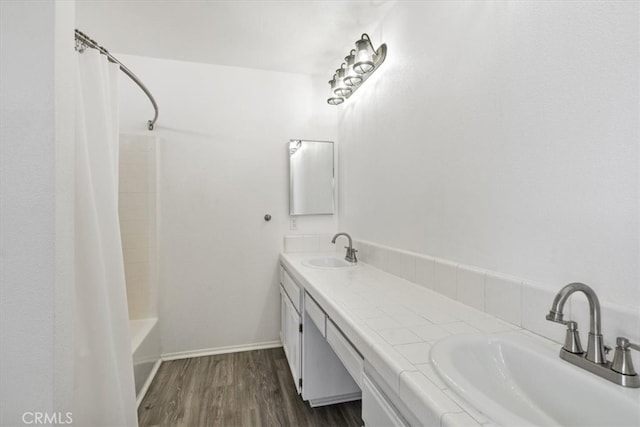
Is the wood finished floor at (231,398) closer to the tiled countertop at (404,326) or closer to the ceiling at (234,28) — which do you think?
the tiled countertop at (404,326)

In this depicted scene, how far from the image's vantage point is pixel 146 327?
84.0 inches

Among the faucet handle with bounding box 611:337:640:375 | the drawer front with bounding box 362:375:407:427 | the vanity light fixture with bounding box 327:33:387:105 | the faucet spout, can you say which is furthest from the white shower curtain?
the faucet handle with bounding box 611:337:640:375

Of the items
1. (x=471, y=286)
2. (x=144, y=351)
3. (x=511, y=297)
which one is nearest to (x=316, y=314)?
(x=471, y=286)

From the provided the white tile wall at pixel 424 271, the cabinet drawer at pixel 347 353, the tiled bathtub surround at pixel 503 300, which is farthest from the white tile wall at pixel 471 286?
the cabinet drawer at pixel 347 353

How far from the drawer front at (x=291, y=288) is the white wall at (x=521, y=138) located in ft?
2.27

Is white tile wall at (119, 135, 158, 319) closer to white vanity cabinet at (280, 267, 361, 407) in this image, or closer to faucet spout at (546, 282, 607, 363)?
white vanity cabinet at (280, 267, 361, 407)

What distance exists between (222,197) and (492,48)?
2059mm

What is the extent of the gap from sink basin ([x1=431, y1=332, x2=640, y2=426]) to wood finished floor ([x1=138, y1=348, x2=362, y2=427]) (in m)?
1.17

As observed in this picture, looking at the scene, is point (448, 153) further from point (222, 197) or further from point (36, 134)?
point (222, 197)

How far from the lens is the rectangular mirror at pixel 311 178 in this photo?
8.45 feet

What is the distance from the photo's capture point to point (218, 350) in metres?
2.44

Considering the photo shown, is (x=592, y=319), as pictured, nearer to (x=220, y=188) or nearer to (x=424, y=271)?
(x=424, y=271)

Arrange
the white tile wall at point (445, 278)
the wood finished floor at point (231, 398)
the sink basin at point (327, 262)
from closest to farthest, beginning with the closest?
the white tile wall at point (445, 278)
the wood finished floor at point (231, 398)
the sink basin at point (327, 262)

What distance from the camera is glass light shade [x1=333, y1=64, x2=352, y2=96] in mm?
2125
